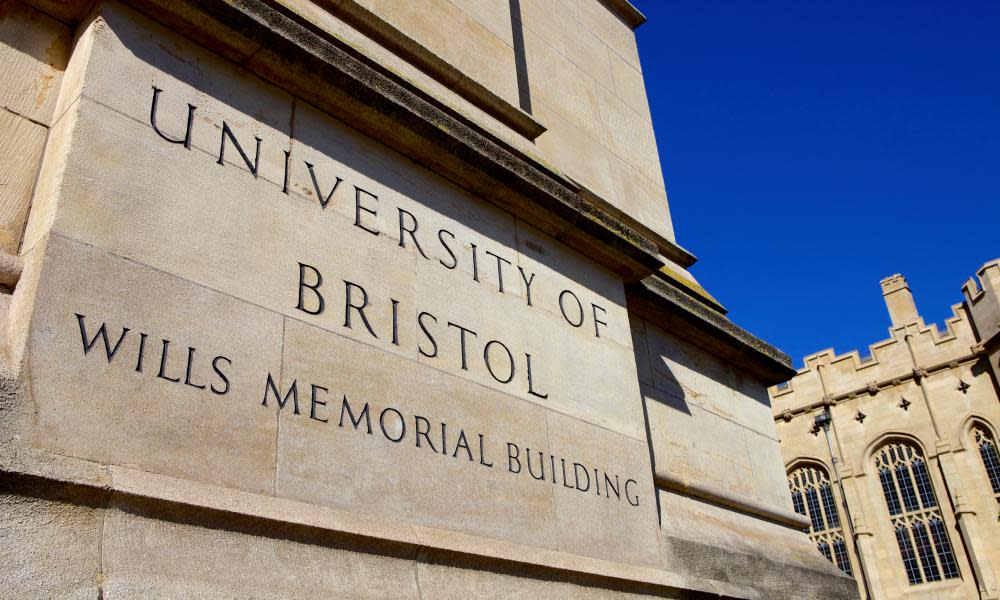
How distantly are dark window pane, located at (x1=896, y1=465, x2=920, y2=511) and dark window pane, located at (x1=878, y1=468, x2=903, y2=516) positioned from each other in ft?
1.06

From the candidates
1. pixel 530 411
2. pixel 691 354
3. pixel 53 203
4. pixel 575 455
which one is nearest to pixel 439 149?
pixel 530 411

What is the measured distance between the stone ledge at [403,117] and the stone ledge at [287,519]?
96.2 inches

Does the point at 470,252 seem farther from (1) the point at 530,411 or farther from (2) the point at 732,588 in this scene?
(2) the point at 732,588

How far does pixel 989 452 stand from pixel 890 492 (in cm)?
464

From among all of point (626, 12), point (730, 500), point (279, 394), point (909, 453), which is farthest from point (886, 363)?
point (279, 394)

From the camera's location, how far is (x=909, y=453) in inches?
1606

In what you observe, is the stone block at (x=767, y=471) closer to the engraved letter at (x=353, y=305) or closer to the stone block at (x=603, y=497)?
the stone block at (x=603, y=497)

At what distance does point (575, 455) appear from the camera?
218 inches

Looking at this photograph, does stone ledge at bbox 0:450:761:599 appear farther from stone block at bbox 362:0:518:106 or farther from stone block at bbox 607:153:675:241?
stone block at bbox 607:153:675:241

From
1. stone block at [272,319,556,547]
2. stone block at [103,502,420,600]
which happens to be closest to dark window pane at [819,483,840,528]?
stone block at [272,319,556,547]

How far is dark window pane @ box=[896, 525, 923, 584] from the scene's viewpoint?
125 feet

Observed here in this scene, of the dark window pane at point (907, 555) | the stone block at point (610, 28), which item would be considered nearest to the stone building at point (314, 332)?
the stone block at point (610, 28)

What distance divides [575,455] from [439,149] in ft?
7.14

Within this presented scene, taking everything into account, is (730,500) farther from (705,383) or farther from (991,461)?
(991,461)
